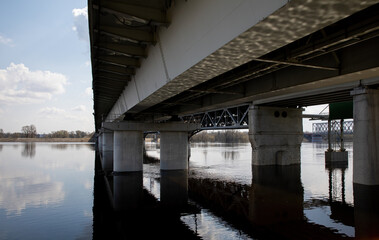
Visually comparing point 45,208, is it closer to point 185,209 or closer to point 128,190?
point 128,190

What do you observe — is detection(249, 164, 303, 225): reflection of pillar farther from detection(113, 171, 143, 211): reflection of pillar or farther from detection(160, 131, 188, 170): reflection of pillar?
detection(160, 131, 188, 170): reflection of pillar

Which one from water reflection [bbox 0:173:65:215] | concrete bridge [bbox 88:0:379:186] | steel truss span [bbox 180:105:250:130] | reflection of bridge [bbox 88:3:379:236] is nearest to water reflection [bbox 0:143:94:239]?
water reflection [bbox 0:173:65:215]

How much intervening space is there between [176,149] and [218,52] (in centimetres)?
2310

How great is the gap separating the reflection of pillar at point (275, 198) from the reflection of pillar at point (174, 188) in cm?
422

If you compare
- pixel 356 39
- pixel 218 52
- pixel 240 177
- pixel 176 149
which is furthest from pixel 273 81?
pixel 176 149

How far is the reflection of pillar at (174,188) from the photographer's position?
1692cm

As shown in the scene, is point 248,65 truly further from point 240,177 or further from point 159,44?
point 240,177

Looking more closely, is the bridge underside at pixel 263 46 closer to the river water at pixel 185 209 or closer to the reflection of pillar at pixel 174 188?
the river water at pixel 185 209

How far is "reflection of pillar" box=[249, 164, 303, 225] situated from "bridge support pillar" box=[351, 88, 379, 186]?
4488 millimetres

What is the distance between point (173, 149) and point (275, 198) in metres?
14.5

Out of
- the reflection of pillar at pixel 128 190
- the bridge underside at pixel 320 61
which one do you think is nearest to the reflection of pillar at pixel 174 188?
the reflection of pillar at pixel 128 190

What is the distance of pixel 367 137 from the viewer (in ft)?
67.0

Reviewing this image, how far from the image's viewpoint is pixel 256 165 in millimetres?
32875

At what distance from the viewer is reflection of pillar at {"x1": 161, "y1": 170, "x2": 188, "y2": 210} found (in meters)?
16.9
